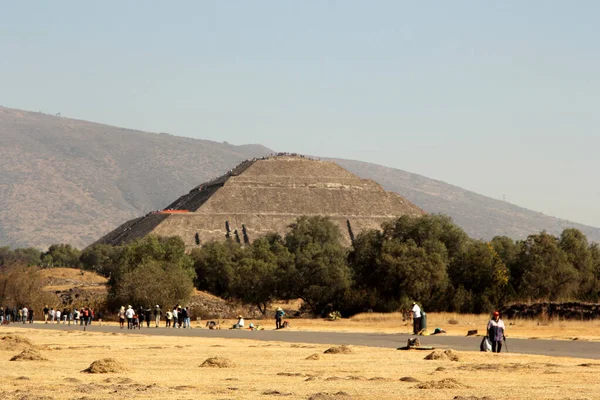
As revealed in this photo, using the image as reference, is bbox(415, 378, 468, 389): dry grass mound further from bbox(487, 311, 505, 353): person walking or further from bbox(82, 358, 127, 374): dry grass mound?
bbox(487, 311, 505, 353): person walking

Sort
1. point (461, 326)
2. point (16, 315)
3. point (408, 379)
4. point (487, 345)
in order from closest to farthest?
1. point (408, 379)
2. point (487, 345)
3. point (461, 326)
4. point (16, 315)

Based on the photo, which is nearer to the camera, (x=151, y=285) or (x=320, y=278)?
(x=151, y=285)

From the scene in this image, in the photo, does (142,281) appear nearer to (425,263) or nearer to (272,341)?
(425,263)

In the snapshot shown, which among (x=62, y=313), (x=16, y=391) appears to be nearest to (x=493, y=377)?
(x=16, y=391)

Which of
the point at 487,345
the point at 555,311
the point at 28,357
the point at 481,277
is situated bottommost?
the point at 28,357

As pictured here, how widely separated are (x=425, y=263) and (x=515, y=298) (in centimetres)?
778

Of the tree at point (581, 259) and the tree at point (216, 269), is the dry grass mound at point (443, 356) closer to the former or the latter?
the tree at point (581, 259)

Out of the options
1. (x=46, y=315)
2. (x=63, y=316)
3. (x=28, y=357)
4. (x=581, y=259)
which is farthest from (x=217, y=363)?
(x=581, y=259)

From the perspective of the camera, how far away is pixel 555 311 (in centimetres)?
6669

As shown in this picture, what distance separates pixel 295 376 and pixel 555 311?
4074 cm

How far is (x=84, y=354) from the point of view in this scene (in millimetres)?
39656

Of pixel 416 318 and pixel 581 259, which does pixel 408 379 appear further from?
pixel 581 259

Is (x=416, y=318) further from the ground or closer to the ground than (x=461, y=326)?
further from the ground

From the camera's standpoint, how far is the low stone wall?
64688mm
